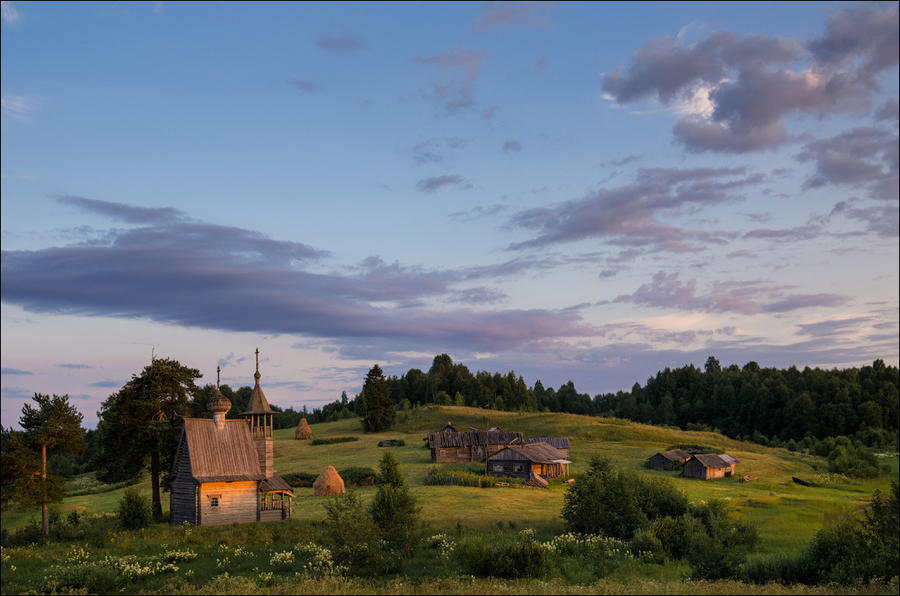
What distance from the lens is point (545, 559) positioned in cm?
2700

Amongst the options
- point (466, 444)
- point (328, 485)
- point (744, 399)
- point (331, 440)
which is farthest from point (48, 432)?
point (744, 399)

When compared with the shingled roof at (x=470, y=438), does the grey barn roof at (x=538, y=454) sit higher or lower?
lower

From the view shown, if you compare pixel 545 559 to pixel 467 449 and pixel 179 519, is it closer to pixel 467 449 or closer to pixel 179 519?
pixel 179 519

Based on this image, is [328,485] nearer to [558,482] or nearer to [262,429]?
[262,429]

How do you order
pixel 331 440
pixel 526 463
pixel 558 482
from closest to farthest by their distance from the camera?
pixel 558 482 < pixel 526 463 < pixel 331 440

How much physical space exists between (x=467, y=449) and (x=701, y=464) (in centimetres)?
2731

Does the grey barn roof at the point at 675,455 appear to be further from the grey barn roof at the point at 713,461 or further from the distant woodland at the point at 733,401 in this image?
the distant woodland at the point at 733,401

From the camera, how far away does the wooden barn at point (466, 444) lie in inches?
3152

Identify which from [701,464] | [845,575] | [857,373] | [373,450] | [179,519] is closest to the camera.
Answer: [845,575]

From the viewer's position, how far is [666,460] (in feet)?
256

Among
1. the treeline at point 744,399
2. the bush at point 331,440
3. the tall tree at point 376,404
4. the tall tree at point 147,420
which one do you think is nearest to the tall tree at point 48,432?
the tall tree at point 147,420

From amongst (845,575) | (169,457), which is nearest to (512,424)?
(169,457)

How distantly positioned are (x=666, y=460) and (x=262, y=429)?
51737 millimetres

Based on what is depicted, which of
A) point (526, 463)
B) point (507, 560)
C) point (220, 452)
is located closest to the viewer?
point (507, 560)
